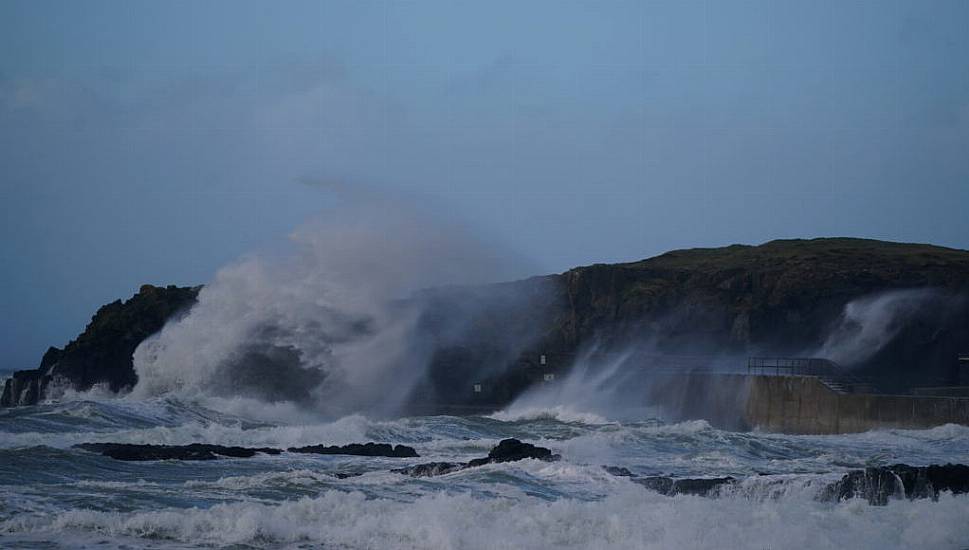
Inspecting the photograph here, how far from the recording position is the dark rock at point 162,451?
18.7m

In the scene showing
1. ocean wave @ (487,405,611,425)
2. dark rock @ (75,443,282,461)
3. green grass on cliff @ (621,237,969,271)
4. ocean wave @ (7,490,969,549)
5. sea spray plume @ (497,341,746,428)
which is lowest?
ocean wave @ (7,490,969,549)

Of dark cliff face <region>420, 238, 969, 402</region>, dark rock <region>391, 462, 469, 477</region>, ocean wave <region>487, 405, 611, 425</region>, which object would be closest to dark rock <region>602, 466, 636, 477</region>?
dark rock <region>391, 462, 469, 477</region>

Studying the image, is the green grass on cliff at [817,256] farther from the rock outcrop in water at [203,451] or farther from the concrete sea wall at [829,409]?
the rock outcrop in water at [203,451]

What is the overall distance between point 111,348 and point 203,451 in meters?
27.2

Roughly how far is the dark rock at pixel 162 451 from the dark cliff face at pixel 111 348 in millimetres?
24502

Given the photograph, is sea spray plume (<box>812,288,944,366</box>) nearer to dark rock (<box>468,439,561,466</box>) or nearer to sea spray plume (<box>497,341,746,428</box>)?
sea spray plume (<box>497,341,746,428</box>)

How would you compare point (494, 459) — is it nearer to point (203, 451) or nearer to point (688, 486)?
point (688, 486)

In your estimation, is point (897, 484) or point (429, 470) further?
point (429, 470)

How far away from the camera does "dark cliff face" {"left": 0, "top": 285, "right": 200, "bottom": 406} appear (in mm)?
44281

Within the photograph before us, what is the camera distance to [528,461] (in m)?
18.2

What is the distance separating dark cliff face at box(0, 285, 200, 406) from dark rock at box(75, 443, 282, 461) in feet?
80.4

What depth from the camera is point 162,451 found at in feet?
63.0

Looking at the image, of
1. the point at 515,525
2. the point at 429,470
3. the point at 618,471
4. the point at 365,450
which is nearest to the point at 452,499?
the point at 515,525

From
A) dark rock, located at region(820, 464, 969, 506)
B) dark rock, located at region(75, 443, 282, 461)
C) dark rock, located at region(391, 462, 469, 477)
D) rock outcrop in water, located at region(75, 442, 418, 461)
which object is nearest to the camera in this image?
dark rock, located at region(820, 464, 969, 506)
